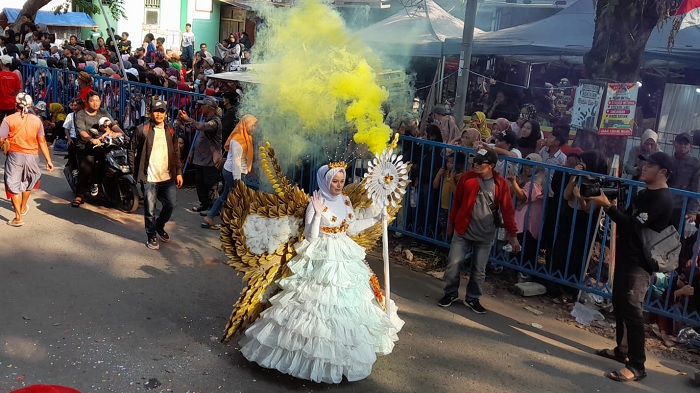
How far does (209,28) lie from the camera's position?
100 feet

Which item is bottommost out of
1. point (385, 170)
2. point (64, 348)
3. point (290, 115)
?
point (64, 348)

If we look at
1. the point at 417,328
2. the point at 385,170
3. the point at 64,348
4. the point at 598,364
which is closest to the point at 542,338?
the point at 598,364

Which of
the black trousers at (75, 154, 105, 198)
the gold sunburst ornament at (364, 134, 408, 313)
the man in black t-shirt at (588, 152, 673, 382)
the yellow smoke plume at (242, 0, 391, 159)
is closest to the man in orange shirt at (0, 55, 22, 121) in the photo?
the black trousers at (75, 154, 105, 198)

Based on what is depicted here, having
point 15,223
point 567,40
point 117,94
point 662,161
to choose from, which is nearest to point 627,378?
point 662,161

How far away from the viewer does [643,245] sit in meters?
5.08

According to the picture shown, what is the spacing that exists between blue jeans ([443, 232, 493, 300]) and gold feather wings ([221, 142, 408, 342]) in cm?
208

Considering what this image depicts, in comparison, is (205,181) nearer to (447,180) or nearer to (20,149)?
(20,149)

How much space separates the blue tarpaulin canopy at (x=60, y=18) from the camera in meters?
28.8

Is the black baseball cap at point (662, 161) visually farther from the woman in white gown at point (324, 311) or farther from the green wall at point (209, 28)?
the green wall at point (209, 28)

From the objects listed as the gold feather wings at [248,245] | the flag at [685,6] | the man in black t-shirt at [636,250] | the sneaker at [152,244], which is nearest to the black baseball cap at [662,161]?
the man in black t-shirt at [636,250]

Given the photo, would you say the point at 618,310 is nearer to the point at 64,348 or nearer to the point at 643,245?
the point at 643,245

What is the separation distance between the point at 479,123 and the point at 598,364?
633 cm

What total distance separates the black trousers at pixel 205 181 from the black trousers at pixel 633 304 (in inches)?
222

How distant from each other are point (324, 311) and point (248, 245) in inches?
30.4
